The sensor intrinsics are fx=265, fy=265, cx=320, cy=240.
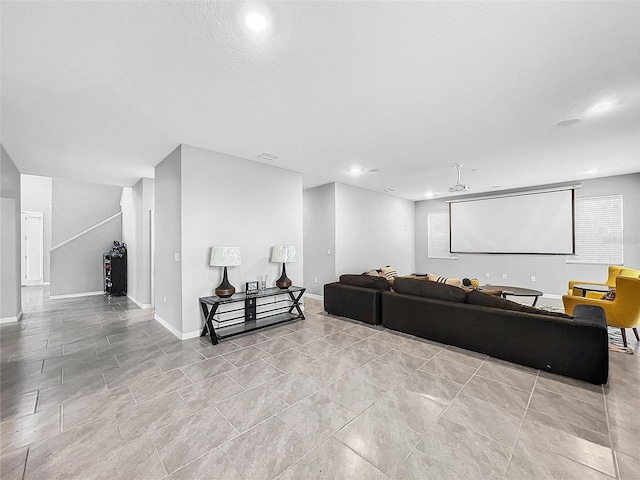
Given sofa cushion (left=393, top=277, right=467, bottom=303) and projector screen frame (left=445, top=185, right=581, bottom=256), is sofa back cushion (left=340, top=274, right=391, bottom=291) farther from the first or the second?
projector screen frame (left=445, top=185, right=581, bottom=256)

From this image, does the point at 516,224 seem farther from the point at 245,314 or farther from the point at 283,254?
the point at 245,314

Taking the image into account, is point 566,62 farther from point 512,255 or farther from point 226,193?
point 512,255

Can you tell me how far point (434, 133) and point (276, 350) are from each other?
3.39 metres

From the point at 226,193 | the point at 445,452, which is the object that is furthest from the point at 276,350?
the point at 226,193

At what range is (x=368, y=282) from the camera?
4512mm

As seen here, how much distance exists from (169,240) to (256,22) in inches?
134

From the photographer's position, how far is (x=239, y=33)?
5.65 feet

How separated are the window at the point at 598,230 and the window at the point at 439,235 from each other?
9.16ft

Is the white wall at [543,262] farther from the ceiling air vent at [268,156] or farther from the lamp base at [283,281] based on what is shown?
the ceiling air vent at [268,156]

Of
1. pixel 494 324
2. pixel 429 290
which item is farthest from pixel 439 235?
pixel 494 324

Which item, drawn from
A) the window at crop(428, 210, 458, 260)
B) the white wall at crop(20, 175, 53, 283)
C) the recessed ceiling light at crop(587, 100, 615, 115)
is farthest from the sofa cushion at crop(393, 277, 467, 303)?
the white wall at crop(20, 175, 53, 283)

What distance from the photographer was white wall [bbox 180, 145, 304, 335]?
3.73 meters

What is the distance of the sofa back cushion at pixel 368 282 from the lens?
172 inches

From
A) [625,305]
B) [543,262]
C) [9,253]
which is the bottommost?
[625,305]
